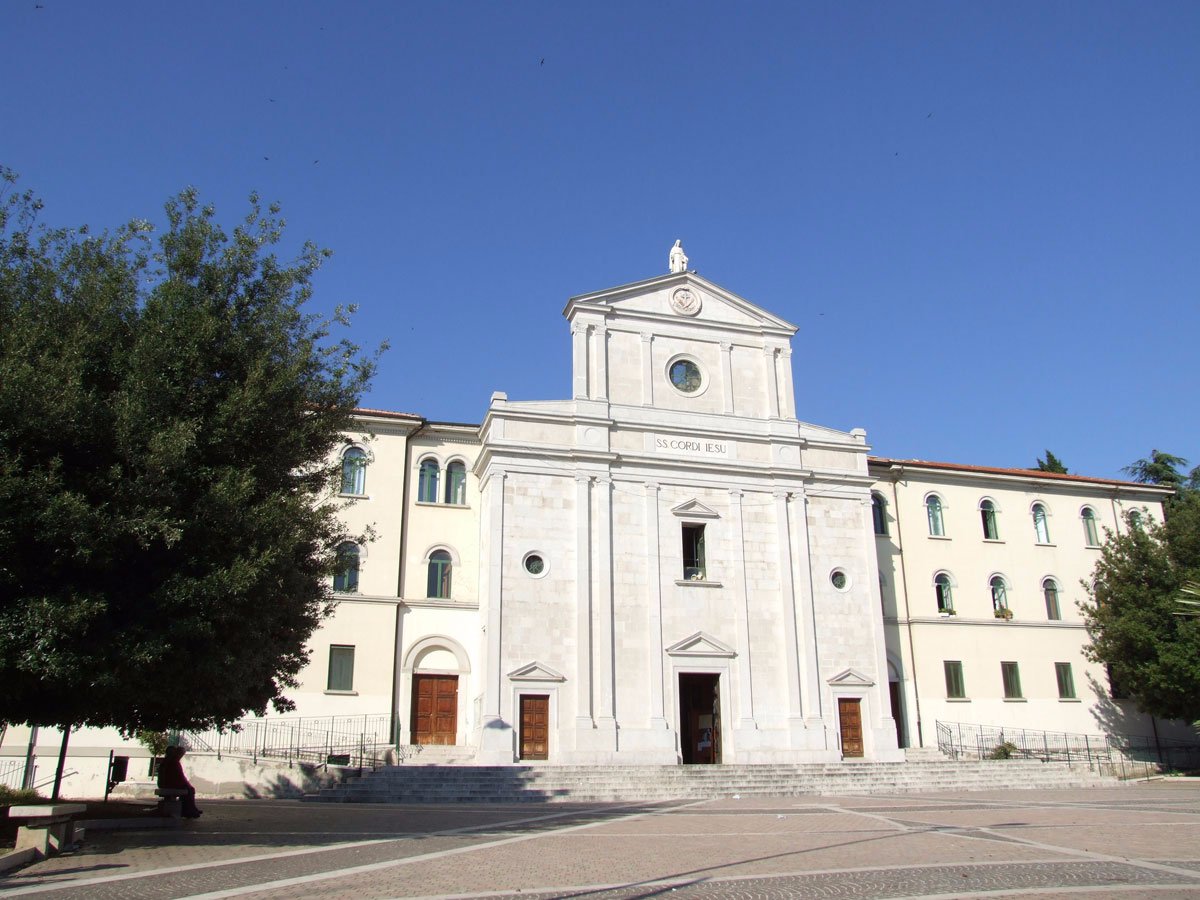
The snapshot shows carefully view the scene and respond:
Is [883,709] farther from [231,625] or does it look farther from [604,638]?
[231,625]

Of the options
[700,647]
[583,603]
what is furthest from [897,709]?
[583,603]

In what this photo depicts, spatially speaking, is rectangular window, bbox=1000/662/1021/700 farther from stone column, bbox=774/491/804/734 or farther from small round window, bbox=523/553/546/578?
small round window, bbox=523/553/546/578

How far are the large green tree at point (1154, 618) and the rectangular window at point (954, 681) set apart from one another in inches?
195

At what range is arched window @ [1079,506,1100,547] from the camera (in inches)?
1518

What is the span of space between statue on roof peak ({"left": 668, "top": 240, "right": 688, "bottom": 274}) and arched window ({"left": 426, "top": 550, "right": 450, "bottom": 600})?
12.9 m

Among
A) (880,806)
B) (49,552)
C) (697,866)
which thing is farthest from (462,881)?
(880,806)

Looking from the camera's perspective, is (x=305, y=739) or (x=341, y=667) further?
(x=341, y=667)

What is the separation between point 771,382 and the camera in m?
33.3

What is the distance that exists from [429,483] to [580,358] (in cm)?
641

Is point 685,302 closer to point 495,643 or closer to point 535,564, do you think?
point 535,564

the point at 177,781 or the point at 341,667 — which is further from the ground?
the point at 341,667

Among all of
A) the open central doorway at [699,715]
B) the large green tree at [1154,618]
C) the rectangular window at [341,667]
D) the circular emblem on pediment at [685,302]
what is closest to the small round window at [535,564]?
the open central doorway at [699,715]

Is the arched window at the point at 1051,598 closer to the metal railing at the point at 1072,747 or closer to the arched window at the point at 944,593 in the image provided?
the arched window at the point at 944,593

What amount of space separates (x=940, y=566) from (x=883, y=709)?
766cm
